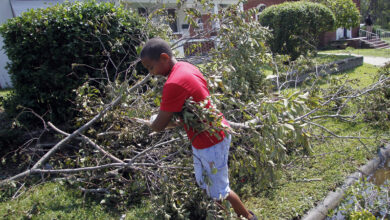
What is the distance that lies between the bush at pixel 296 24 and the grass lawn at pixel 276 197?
24.1 ft

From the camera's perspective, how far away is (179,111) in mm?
2330

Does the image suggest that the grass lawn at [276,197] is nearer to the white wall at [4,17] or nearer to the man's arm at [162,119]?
the man's arm at [162,119]

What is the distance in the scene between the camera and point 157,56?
2.39 metres

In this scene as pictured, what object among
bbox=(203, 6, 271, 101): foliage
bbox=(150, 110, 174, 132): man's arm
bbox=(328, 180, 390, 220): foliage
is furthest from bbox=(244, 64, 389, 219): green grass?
bbox=(150, 110, 174, 132): man's arm

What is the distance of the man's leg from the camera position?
262cm

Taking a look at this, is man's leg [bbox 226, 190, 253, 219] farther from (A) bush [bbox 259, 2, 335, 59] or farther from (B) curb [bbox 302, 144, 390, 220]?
(A) bush [bbox 259, 2, 335, 59]

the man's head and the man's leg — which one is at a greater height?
the man's head

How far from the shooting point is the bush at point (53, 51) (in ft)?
14.6

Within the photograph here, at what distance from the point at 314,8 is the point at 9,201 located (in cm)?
1181

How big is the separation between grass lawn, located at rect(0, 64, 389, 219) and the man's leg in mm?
496

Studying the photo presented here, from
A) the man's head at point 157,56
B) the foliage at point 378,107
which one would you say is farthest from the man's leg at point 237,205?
the foliage at point 378,107

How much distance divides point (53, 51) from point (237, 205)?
150 inches

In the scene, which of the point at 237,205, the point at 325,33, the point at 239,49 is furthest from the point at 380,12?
the point at 237,205

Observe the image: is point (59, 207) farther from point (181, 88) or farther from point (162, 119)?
point (181, 88)
